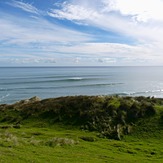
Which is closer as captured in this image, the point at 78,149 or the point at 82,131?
the point at 78,149

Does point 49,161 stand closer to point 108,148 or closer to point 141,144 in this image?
point 108,148

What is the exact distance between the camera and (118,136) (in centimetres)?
3925

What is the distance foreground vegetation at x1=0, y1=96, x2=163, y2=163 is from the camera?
90.9 feet

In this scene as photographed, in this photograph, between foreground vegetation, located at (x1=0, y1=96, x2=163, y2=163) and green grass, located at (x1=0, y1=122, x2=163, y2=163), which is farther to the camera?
foreground vegetation, located at (x1=0, y1=96, x2=163, y2=163)

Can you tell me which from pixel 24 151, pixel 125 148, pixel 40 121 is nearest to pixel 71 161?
pixel 24 151

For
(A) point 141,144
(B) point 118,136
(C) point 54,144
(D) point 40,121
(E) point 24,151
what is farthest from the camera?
(D) point 40,121

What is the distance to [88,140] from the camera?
3688 cm

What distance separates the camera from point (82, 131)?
42.3 metres

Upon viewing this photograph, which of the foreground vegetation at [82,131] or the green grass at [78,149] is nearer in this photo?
the green grass at [78,149]

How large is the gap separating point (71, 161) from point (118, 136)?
→ 16.1 m

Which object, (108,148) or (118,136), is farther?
(118,136)

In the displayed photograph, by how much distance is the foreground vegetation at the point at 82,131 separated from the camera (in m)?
27.7

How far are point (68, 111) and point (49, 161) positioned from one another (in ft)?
86.2

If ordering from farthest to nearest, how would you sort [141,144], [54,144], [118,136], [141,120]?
[141,120]
[118,136]
[141,144]
[54,144]
